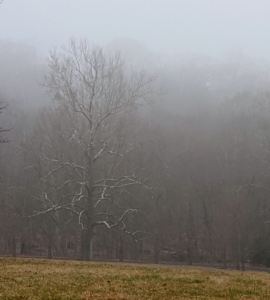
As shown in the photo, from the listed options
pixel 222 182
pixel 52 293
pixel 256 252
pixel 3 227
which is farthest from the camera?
pixel 222 182

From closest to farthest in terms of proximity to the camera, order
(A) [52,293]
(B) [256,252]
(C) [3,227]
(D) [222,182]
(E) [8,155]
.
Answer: (A) [52,293] → (B) [256,252] → (C) [3,227] → (D) [222,182] → (E) [8,155]

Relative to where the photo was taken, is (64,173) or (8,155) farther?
(8,155)

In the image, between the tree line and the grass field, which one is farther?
the tree line

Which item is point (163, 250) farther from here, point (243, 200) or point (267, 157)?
point (267, 157)

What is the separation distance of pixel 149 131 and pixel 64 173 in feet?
31.7

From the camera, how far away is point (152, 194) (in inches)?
1268

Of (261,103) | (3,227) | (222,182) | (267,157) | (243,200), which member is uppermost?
(261,103)

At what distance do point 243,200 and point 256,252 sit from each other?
4040 mm

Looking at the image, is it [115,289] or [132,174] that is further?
[132,174]

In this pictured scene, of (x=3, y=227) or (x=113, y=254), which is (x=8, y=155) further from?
(x=113, y=254)

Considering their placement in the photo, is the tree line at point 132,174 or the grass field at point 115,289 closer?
the grass field at point 115,289

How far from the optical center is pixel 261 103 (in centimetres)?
3678

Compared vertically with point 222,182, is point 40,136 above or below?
above

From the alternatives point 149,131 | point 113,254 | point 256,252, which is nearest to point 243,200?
point 256,252
